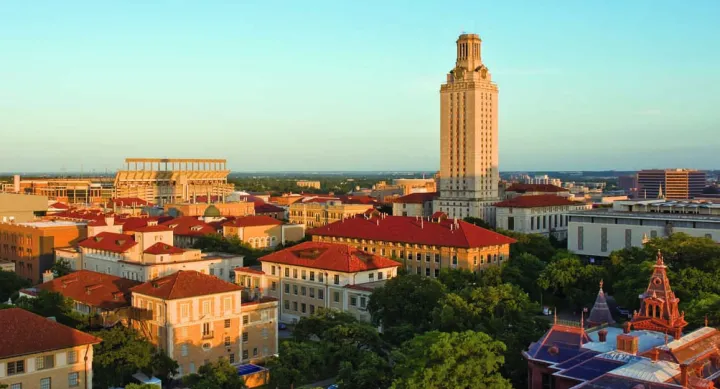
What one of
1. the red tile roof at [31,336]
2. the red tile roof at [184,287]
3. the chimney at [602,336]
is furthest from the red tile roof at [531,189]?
the red tile roof at [31,336]

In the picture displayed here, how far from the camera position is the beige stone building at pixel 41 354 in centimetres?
4884

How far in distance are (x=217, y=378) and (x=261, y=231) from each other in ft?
259

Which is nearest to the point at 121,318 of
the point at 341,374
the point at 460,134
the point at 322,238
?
the point at 341,374

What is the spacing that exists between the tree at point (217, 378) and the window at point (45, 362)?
29.6 feet

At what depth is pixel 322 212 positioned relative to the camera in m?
155

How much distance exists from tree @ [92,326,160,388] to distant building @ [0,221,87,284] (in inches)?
2096

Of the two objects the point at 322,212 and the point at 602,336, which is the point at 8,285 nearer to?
the point at 602,336

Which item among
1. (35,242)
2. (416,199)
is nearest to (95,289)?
(35,242)

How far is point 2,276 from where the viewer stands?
8719cm

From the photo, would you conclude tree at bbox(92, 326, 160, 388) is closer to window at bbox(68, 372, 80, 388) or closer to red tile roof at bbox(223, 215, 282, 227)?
window at bbox(68, 372, 80, 388)

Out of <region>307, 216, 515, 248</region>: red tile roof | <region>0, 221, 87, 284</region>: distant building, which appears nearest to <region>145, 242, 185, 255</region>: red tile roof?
<region>0, 221, 87, 284</region>: distant building

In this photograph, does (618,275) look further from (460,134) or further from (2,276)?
(460,134)

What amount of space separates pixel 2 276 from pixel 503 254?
201 feet

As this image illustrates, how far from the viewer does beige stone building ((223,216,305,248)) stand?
124 meters
